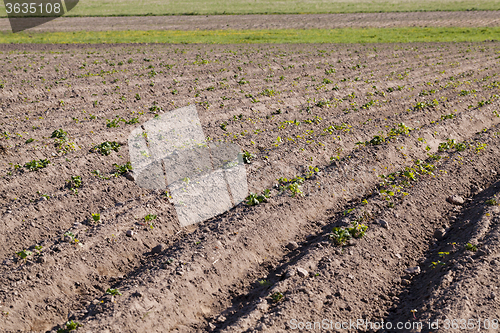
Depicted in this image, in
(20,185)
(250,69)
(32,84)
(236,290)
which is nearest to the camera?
(236,290)

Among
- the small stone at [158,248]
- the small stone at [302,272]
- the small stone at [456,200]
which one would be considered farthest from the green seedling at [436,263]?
the small stone at [158,248]

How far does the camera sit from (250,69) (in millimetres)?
22469

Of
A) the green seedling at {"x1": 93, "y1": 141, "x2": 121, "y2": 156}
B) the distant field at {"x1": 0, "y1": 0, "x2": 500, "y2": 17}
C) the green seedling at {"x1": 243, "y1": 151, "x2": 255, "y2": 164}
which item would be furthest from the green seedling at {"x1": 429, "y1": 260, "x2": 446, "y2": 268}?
the distant field at {"x1": 0, "y1": 0, "x2": 500, "y2": 17}

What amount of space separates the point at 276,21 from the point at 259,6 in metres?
12.6

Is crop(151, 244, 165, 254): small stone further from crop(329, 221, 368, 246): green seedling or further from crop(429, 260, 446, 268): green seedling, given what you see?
crop(429, 260, 446, 268): green seedling

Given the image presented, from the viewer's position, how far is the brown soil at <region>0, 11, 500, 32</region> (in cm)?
4078

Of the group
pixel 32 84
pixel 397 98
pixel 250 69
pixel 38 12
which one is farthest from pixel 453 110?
pixel 38 12

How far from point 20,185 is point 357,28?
1419 inches

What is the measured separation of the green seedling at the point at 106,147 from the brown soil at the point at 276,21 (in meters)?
31.5

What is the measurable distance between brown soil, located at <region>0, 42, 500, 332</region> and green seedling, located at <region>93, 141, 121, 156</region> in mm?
221

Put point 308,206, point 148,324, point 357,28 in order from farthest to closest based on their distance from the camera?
point 357,28 → point 308,206 → point 148,324

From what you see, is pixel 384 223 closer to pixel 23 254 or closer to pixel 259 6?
pixel 23 254

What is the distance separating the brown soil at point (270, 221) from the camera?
6094 millimetres

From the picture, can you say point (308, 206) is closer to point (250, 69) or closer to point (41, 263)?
point (41, 263)
